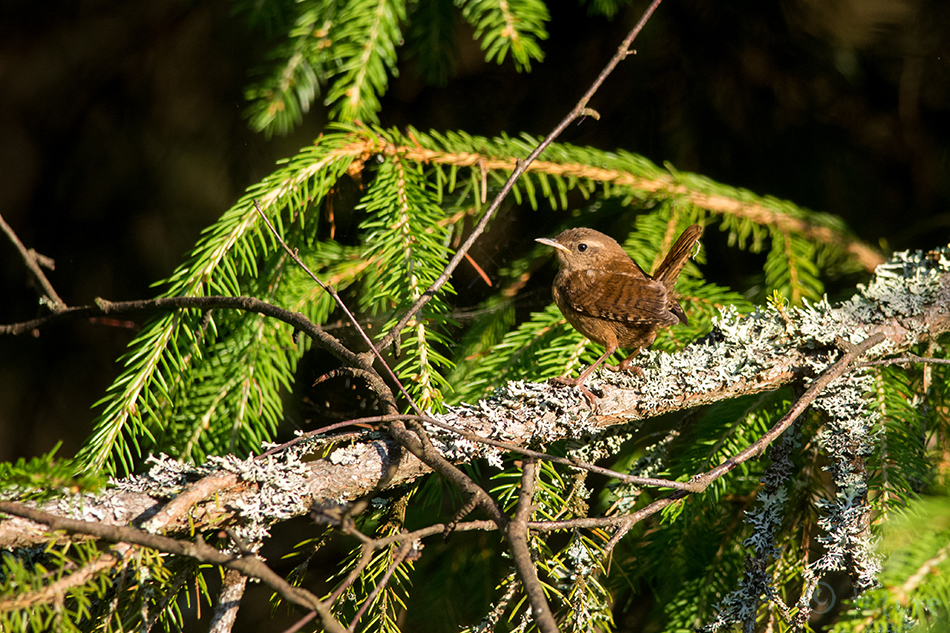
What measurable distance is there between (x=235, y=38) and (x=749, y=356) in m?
2.45

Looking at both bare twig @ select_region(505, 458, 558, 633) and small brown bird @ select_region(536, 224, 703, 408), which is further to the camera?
small brown bird @ select_region(536, 224, 703, 408)

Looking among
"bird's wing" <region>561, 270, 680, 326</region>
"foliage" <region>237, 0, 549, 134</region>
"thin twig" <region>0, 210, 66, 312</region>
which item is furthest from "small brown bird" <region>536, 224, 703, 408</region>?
"thin twig" <region>0, 210, 66, 312</region>

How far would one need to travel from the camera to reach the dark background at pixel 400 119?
2449 millimetres

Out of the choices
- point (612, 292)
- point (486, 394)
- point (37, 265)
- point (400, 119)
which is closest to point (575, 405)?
point (486, 394)

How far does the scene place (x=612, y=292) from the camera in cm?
203

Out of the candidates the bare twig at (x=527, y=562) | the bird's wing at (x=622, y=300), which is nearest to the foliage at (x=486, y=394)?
the bird's wing at (x=622, y=300)

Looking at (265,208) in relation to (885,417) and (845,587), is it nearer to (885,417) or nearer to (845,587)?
(885,417)

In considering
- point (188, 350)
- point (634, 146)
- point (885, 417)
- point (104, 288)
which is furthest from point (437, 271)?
point (104, 288)

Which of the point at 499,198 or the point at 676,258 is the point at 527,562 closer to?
the point at 499,198

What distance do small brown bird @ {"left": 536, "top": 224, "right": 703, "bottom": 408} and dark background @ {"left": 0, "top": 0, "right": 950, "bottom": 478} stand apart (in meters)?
0.48

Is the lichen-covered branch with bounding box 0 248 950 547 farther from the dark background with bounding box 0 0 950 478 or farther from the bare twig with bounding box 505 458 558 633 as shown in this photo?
the dark background with bounding box 0 0 950 478

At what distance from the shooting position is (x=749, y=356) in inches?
60.8

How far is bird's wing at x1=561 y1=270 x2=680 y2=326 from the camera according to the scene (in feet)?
6.10

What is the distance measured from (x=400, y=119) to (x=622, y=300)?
132 cm
